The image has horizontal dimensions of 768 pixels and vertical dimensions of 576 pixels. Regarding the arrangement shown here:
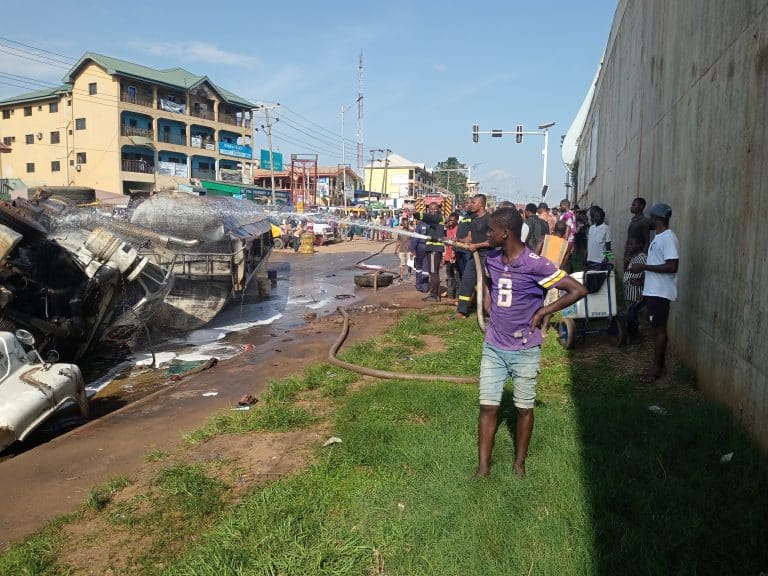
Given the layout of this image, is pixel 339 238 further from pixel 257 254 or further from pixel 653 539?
pixel 653 539

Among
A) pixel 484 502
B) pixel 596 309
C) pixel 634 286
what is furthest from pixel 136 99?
pixel 484 502

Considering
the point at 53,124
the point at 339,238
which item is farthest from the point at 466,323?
the point at 53,124

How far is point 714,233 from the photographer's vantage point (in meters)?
4.94

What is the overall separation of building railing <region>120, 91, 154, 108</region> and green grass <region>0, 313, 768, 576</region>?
4311 centimetres

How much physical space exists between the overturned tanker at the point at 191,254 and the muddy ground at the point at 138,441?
1857 millimetres

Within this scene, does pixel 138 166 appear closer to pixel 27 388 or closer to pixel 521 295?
pixel 27 388

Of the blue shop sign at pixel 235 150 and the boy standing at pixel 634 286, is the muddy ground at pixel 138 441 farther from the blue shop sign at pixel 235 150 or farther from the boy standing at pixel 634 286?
the blue shop sign at pixel 235 150

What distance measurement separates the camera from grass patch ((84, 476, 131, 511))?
12.1ft

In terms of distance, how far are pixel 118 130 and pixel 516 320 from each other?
43.9 meters

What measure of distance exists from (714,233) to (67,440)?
20.1 feet

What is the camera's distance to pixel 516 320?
143 inches

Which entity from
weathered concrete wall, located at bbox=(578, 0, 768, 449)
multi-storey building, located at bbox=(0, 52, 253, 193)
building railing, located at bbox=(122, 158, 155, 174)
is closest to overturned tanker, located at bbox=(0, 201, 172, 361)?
weathered concrete wall, located at bbox=(578, 0, 768, 449)

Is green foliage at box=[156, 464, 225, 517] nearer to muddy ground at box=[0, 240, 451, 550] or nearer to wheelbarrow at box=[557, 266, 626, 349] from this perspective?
muddy ground at box=[0, 240, 451, 550]

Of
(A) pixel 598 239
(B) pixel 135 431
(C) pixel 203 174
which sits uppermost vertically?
(C) pixel 203 174
